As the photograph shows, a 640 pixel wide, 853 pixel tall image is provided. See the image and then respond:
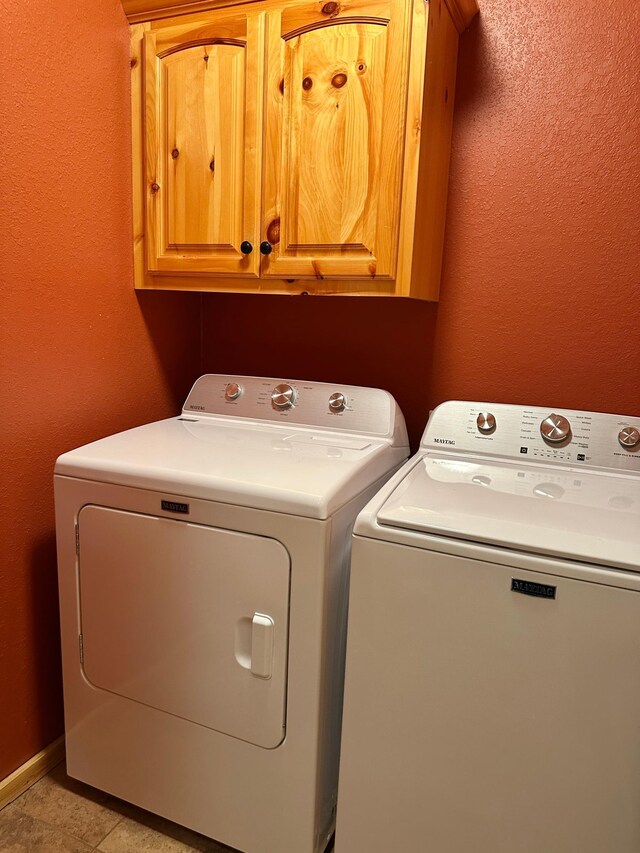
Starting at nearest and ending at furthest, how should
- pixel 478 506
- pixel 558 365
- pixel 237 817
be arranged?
1. pixel 478 506
2. pixel 237 817
3. pixel 558 365

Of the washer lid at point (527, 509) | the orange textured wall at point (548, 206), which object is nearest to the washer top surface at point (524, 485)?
the washer lid at point (527, 509)

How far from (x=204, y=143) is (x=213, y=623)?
1291mm

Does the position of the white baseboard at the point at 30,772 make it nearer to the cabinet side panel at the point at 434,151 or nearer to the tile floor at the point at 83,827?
the tile floor at the point at 83,827

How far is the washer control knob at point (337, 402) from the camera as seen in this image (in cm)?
173

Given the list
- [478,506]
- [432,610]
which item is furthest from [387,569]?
[478,506]

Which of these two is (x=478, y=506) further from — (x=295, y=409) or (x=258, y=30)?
(x=258, y=30)

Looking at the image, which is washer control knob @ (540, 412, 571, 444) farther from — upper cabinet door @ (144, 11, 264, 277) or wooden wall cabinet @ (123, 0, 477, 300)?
upper cabinet door @ (144, 11, 264, 277)

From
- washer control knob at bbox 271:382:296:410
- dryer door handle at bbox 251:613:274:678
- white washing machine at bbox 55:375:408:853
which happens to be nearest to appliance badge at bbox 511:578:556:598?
white washing machine at bbox 55:375:408:853

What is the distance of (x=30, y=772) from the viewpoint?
65.5 inches

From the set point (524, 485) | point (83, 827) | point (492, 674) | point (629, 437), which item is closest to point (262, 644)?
point (492, 674)

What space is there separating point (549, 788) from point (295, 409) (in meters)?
1.12

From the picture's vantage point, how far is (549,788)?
1098 millimetres

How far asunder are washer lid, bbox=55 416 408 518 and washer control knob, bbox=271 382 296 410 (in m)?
0.07

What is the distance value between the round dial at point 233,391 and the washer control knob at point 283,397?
12 cm
